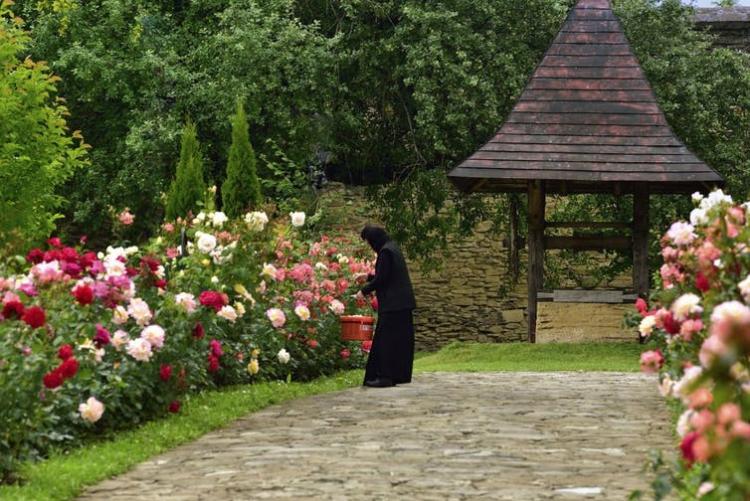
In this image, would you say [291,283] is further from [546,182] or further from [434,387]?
[546,182]

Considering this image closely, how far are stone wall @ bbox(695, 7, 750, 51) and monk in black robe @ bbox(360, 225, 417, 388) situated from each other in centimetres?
1576

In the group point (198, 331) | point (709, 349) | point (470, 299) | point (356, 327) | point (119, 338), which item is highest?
point (709, 349)

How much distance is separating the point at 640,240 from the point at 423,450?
38.8 feet

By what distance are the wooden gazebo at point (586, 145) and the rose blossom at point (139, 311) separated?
384 inches

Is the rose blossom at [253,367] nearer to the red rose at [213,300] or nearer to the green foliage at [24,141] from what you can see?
the red rose at [213,300]

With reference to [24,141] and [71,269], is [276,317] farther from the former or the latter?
[24,141]

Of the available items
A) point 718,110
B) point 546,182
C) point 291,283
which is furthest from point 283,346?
point 718,110

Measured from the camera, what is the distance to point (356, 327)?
14.9m

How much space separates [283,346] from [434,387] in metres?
1.51

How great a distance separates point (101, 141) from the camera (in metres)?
27.0

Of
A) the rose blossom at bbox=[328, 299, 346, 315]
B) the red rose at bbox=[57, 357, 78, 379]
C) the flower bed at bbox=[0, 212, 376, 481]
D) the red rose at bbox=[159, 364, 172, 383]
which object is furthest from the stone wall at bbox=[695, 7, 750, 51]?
the red rose at bbox=[57, 357, 78, 379]

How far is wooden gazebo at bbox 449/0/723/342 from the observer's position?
18.9 meters

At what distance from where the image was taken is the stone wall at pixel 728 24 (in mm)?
27391

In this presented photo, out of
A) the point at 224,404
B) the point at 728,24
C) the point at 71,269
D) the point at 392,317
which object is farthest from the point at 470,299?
the point at 71,269
